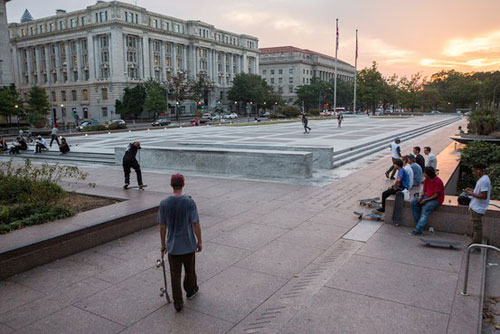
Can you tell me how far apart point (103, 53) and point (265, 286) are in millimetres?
85873

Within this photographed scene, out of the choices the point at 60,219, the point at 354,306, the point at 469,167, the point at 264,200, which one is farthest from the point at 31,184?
the point at 469,167

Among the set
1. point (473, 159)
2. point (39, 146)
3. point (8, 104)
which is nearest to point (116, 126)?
point (8, 104)

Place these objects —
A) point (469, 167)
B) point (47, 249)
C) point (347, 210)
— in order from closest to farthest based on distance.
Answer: point (47, 249), point (347, 210), point (469, 167)

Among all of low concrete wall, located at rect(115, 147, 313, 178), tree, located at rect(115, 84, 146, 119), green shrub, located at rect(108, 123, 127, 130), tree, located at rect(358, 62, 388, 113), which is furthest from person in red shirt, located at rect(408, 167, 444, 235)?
tree, located at rect(358, 62, 388, 113)

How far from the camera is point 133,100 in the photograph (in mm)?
75875

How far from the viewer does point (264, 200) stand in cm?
1109

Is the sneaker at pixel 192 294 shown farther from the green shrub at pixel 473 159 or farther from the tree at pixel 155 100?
the tree at pixel 155 100

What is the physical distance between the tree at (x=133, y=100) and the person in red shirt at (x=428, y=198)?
7332cm

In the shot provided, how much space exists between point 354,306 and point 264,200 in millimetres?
6108

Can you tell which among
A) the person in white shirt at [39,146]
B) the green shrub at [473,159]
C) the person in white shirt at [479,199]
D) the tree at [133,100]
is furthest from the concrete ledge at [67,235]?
the tree at [133,100]

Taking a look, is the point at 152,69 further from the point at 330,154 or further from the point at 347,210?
the point at 347,210

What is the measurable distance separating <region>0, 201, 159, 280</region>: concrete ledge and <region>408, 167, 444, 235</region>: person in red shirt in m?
5.80

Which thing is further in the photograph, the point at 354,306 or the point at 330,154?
the point at 330,154

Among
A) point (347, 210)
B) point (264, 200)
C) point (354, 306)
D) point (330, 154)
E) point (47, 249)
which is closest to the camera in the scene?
point (354, 306)
